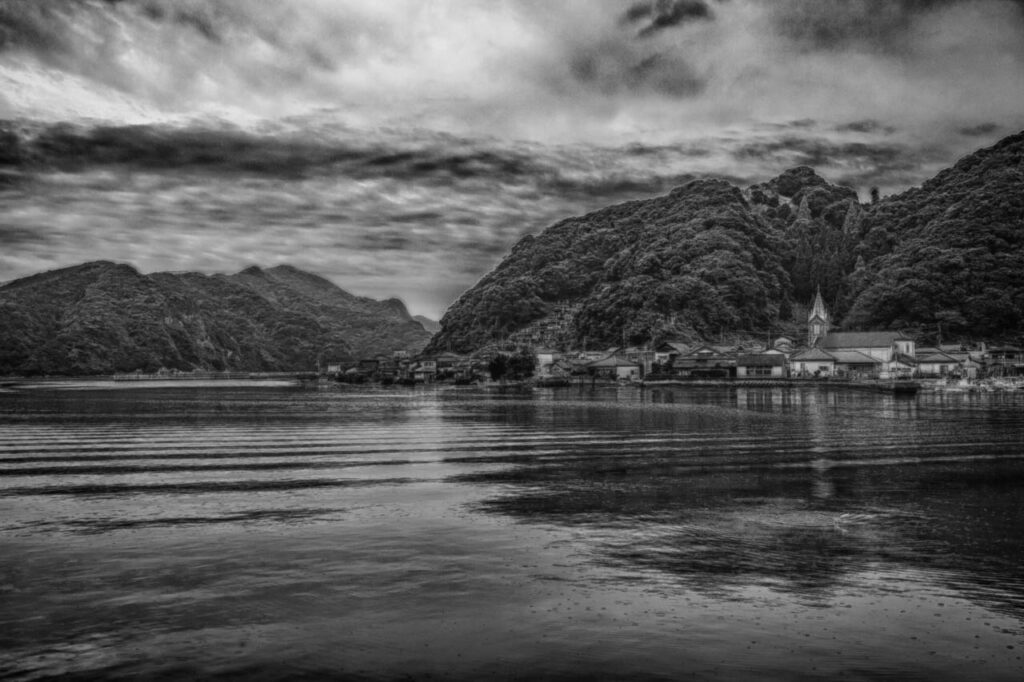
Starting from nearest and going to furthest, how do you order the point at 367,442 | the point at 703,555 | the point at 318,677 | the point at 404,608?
the point at 318,677, the point at 404,608, the point at 703,555, the point at 367,442

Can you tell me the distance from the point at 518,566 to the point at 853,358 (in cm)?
12507

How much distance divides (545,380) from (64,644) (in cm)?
11855

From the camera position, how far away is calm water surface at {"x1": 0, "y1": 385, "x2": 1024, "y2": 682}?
389 inches

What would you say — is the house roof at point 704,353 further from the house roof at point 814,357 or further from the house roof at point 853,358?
the house roof at point 853,358

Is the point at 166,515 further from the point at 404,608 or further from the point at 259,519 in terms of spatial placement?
the point at 404,608

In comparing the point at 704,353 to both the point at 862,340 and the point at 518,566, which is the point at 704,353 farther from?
the point at 518,566

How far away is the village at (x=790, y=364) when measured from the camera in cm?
11525

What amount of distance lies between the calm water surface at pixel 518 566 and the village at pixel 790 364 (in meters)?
86.6

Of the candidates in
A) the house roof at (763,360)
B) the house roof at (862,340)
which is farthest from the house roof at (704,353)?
the house roof at (862,340)

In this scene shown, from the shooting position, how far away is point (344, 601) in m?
12.2

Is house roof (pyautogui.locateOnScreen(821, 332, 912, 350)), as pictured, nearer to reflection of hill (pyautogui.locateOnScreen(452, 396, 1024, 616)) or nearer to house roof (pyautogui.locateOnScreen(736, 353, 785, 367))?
house roof (pyautogui.locateOnScreen(736, 353, 785, 367))

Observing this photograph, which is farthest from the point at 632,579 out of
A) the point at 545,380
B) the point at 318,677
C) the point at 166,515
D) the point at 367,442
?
the point at 545,380

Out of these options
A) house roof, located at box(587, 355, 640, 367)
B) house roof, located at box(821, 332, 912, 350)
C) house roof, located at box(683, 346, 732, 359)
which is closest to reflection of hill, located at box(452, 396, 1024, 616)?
house roof, located at box(821, 332, 912, 350)

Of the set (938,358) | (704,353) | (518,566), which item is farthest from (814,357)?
(518,566)
